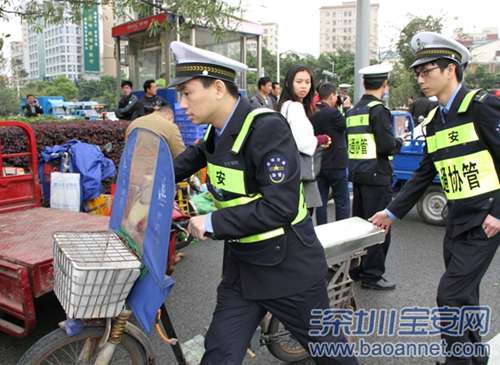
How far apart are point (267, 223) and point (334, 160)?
139 inches

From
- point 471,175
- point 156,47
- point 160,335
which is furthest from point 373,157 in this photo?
point 156,47

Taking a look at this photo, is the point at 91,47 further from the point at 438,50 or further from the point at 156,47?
the point at 438,50

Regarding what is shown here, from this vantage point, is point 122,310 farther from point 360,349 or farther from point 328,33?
point 328,33

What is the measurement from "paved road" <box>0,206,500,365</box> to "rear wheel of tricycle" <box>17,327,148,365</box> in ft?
3.13

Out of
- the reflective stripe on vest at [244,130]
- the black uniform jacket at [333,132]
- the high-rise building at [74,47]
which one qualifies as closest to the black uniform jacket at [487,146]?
the reflective stripe on vest at [244,130]

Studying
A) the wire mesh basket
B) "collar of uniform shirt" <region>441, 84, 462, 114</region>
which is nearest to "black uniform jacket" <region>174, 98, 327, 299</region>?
the wire mesh basket

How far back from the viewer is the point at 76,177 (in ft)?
17.4

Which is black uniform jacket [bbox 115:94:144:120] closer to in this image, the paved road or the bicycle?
the paved road

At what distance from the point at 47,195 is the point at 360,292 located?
148 inches

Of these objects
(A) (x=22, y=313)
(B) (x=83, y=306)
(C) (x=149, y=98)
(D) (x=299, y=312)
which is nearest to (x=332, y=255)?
(D) (x=299, y=312)

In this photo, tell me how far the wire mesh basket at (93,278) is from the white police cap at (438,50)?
1899 millimetres

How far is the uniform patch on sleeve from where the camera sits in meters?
1.89

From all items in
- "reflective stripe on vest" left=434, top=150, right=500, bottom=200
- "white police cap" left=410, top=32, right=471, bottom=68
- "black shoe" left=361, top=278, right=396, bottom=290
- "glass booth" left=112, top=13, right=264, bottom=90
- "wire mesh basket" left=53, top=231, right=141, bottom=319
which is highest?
"glass booth" left=112, top=13, right=264, bottom=90

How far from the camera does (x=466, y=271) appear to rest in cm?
259
